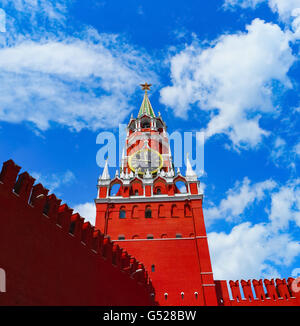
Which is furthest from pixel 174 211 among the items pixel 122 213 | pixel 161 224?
pixel 122 213

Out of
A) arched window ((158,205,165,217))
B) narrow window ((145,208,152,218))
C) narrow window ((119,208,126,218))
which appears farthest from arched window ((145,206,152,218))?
narrow window ((119,208,126,218))

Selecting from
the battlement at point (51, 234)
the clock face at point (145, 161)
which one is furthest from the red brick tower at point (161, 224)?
the battlement at point (51, 234)

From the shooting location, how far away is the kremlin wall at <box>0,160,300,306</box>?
30.0ft

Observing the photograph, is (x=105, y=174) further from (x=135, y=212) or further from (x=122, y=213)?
(x=135, y=212)

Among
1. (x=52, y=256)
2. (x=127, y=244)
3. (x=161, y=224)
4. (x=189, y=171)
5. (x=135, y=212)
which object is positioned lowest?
(x=52, y=256)

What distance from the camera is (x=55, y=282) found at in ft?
34.5

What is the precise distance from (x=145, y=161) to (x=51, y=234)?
65.6 feet

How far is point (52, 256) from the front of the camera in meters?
10.8

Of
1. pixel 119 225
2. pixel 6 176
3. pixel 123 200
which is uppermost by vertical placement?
pixel 123 200

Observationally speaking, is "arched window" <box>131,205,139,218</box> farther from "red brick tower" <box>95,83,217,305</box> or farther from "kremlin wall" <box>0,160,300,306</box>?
"kremlin wall" <box>0,160,300,306</box>
